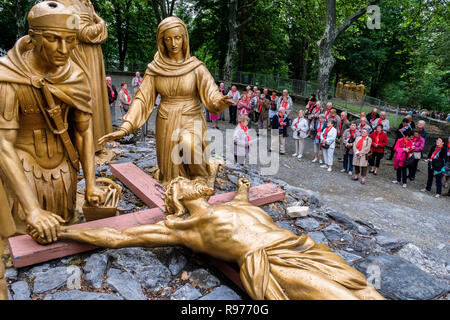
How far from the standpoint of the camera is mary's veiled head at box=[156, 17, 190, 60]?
4.43 m

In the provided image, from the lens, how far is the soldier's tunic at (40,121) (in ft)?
8.79

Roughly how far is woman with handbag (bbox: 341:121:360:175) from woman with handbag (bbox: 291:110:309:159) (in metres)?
1.41

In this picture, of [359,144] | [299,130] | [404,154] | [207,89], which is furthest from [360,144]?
[207,89]

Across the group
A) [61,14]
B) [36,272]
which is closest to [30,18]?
[61,14]

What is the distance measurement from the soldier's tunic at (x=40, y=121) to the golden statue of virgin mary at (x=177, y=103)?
1426mm

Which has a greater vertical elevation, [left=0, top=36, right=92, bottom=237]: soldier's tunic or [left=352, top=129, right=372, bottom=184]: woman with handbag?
[left=0, top=36, right=92, bottom=237]: soldier's tunic

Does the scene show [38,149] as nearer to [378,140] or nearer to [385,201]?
A: [385,201]

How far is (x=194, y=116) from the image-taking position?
191 inches

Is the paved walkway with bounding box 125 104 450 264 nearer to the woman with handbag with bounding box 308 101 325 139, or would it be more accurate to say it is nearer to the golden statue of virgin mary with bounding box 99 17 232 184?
the woman with handbag with bounding box 308 101 325 139

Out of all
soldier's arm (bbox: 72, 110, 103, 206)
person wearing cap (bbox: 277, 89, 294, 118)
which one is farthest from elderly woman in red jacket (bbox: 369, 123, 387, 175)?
soldier's arm (bbox: 72, 110, 103, 206)

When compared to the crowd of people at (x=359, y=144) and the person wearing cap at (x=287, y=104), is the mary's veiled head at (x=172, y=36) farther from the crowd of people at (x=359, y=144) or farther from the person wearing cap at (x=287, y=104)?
the person wearing cap at (x=287, y=104)

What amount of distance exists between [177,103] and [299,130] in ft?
22.8

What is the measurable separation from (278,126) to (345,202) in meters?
4.38

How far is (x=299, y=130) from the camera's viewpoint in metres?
11.0
